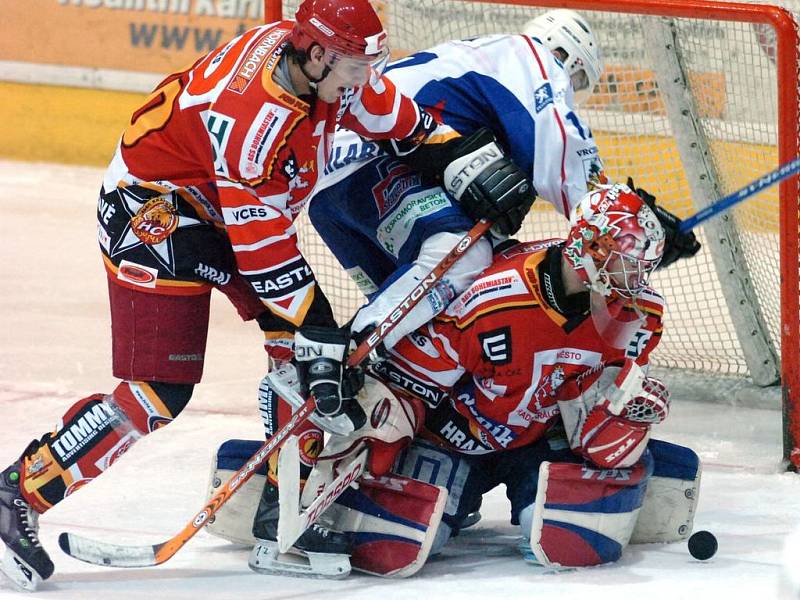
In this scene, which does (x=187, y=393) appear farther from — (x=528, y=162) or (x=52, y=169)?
(x=52, y=169)

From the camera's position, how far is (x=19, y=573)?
3.10 m

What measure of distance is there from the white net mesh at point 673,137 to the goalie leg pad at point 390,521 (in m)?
1.74

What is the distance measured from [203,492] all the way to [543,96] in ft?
4.34

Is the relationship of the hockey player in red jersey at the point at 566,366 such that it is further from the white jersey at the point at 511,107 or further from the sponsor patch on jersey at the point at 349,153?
the sponsor patch on jersey at the point at 349,153

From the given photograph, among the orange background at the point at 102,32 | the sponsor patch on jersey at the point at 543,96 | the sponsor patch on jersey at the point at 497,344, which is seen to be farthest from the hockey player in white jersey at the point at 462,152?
the orange background at the point at 102,32

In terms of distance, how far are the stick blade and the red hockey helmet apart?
3.65 ft

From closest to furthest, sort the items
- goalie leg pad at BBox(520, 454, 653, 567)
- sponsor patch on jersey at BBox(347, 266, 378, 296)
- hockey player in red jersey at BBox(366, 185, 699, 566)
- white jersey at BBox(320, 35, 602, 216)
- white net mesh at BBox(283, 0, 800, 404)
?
hockey player in red jersey at BBox(366, 185, 699, 566), goalie leg pad at BBox(520, 454, 653, 567), white jersey at BBox(320, 35, 602, 216), sponsor patch on jersey at BBox(347, 266, 378, 296), white net mesh at BBox(283, 0, 800, 404)

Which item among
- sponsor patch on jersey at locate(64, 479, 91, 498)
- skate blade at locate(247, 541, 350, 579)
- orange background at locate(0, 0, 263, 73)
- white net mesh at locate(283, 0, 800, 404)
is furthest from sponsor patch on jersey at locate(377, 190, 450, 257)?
orange background at locate(0, 0, 263, 73)

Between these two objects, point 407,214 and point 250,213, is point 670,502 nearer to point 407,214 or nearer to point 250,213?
point 407,214

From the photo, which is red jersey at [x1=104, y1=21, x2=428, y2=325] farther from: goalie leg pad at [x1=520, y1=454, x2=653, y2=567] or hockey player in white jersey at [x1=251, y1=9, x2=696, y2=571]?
goalie leg pad at [x1=520, y1=454, x2=653, y2=567]

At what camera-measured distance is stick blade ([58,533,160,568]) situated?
3.19 meters

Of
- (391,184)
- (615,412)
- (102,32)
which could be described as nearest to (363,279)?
(391,184)

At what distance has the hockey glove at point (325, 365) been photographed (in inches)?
119

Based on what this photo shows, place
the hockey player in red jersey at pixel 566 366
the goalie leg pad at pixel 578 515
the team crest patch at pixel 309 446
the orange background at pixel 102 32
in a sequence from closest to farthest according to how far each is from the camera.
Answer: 1. the hockey player in red jersey at pixel 566 366
2. the goalie leg pad at pixel 578 515
3. the team crest patch at pixel 309 446
4. the orange background at pixel 102 32
